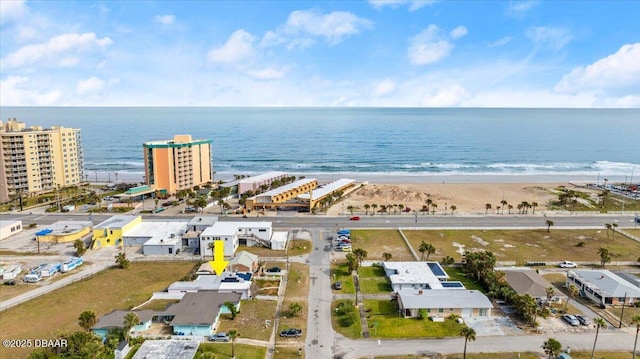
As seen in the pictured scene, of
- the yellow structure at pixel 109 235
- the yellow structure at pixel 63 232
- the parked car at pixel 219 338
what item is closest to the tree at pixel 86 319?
the parked car at pixel 219 338

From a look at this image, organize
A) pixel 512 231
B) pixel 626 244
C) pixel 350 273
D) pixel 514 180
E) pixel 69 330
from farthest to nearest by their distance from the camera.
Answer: pixel 514 180, pixel 512 231, pixel 626 244, pixel 350 273, pixel 69 330

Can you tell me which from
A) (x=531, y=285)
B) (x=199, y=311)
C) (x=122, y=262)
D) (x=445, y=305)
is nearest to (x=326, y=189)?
(x=122, y=262)

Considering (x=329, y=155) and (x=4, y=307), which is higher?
(x=329, y=155)

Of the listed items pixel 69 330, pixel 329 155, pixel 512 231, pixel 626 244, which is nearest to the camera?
pixel 69 330

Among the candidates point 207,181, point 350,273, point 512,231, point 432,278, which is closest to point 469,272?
point 432,278

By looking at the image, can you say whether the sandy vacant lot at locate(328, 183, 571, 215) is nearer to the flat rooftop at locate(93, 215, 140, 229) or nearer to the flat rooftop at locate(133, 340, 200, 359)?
the flat rooftop at locate(93, 215, 140, 229)

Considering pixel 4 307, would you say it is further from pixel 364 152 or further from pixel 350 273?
pixel 364 152

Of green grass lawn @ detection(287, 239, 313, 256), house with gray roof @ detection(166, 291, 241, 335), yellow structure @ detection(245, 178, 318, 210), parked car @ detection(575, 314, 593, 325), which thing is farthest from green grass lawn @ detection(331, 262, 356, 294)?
yellow structure @ detection(245, 178, 318, 210)

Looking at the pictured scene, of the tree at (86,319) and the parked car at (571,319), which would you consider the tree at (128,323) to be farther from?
the parked car at (571,319)
